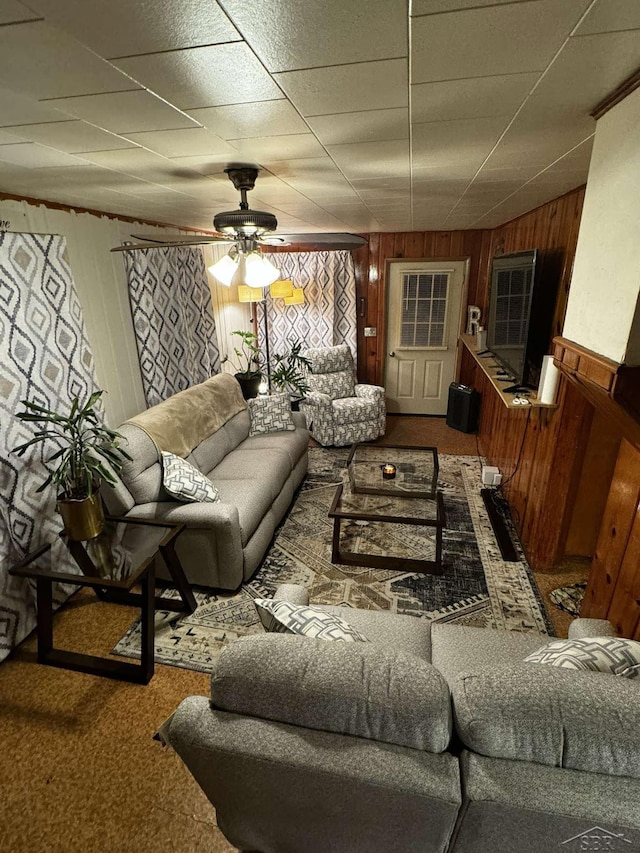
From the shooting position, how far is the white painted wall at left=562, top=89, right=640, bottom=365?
3.63 feet

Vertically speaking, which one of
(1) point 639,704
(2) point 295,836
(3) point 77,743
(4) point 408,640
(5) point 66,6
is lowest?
(3) point 77,743

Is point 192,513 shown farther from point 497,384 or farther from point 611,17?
point 611,17

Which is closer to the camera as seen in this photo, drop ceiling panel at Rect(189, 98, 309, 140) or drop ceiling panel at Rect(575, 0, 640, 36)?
drop ceiling panel at Rect(575, 0, 640, 36)

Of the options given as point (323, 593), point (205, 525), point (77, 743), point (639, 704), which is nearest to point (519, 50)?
point (639, 704)

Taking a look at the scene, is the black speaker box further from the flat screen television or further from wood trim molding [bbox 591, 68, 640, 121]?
wood trim molding [bbox 591, 68, 640, 121]

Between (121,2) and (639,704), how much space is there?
69.7 inches

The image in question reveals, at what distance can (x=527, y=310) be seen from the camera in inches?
95.5

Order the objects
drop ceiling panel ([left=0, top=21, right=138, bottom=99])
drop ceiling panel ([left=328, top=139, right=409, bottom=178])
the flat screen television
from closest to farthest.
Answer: drop ceiling panel ([left=0, top=21, right=138, bottom=99]) → drop ceiling panel ([left=328, top=139, right=409, bottom=178]) → the flat screen television

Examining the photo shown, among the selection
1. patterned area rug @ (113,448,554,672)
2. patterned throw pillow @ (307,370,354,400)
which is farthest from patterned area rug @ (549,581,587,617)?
patterned throw pillow @ (307,370,354,400)

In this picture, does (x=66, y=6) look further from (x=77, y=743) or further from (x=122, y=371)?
(x=122, y=371)

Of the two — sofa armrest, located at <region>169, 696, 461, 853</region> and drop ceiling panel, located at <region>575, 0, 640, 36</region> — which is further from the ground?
drop ceiling panel, located at <region>575, 0, 640, 36</region>

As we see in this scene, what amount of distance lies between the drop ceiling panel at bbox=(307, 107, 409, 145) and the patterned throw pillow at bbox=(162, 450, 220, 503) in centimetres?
186

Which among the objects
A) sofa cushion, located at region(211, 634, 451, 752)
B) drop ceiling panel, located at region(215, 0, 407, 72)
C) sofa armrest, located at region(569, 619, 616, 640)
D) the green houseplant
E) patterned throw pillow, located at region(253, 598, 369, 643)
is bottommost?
sofa armrest, located at region(569, 619, 616, 640)

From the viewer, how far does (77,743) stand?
5.51 feet
